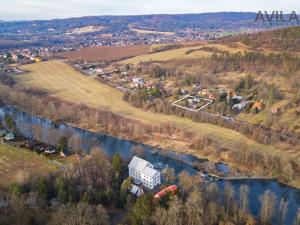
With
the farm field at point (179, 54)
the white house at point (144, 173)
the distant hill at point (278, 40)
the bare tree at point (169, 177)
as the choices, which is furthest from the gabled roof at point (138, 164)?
the farm field at point (179, 54)

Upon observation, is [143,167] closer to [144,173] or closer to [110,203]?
[144,173]

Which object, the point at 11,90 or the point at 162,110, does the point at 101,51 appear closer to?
the point at 11,90

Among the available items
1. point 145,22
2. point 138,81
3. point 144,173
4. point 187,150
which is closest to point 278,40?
point 138,81

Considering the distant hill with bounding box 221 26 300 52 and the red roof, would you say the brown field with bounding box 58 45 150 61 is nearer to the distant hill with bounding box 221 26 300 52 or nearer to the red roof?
the distant hill with bounding box 221 26 300 52

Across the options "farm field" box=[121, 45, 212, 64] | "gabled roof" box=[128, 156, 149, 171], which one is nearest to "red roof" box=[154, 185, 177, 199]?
"gabled roof" box=[128, 156, 149, 171]

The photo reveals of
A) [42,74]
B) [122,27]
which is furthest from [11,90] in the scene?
[122,27]

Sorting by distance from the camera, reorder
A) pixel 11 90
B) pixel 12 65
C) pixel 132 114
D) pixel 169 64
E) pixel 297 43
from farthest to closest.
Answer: pixel 12 65 < pixel 169 64 < pixel 297 43 < pixel 11 90 < pixel 132 114

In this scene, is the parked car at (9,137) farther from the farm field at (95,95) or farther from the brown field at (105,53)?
the brown field at (105,53)
